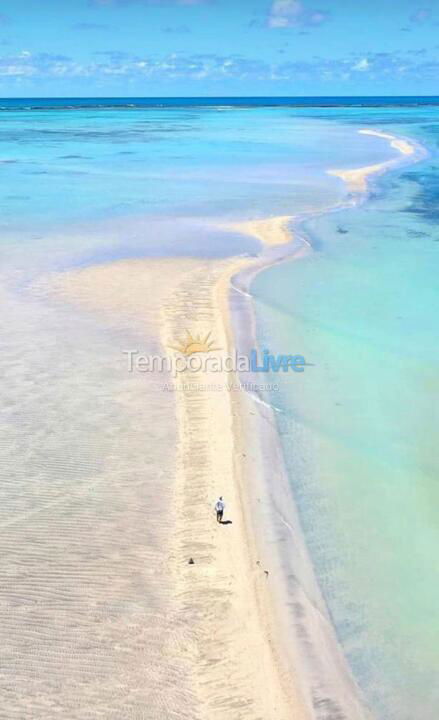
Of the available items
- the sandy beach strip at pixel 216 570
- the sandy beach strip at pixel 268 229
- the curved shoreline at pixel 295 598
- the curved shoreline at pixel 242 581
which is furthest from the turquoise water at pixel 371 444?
the sandy beach strip at pixel 268 229

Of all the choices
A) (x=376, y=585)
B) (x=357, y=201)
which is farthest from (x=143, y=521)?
(x=357, y=201)

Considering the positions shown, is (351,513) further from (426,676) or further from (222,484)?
(426,676)

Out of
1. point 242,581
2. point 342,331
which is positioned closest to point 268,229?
point 342,331

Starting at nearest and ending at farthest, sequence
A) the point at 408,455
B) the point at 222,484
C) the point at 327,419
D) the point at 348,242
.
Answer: the point at 222,484 → the point at 408,455 → the point at 327,419 → the point at 348,242

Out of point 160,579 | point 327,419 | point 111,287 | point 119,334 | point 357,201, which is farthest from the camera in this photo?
point 357,201

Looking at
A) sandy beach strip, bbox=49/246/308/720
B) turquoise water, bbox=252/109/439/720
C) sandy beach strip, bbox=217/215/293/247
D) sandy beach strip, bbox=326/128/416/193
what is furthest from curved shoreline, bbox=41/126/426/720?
sandy beach strip, bbox=326/128/416/193

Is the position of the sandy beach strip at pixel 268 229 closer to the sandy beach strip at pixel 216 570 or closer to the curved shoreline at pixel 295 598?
the sandy beach strip at pixel 216 570

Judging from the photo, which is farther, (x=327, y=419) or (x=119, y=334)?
(x=119, y=334)
